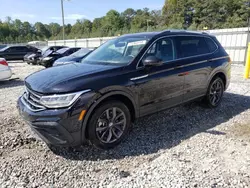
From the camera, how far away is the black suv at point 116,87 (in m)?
2.95

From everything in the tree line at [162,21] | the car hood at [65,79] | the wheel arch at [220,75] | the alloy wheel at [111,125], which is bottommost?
the alloy wheel at [111,125]

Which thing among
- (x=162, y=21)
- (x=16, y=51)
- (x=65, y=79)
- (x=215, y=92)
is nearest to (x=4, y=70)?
(x=65, y=79)

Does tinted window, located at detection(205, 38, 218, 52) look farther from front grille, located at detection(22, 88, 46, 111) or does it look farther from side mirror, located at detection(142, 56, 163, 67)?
front grille, located at detection(22, 88, 46, 111)

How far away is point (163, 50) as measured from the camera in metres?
4.09

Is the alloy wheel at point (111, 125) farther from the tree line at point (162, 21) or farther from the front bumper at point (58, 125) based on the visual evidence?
the tree line at point (162, 21)

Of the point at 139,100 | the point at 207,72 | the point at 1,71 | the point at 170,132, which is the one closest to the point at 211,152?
the point at 170,132

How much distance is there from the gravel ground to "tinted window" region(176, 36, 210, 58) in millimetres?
1301

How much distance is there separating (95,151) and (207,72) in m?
2.86

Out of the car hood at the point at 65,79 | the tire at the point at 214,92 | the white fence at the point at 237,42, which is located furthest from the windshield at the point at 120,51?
the white fence at the point at 237,42

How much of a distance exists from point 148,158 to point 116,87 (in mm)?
1095

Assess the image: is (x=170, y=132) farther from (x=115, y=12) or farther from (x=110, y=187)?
(x=115, y=12)

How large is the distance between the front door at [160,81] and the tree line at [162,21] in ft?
98.8

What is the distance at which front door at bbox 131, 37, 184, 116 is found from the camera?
11.9 ft

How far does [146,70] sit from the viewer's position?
3662 millimetres
